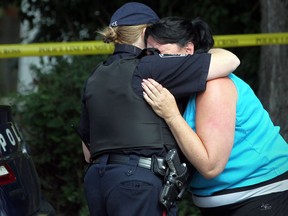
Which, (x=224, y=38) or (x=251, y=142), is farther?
(x=224, y=38)

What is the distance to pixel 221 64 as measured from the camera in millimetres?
3170

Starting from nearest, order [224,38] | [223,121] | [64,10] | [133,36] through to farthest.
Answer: [223,121], [133,36], [224,38], [64,10]

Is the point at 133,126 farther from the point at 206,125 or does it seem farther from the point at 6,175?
the point at 6,175

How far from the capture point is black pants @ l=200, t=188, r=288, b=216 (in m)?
3.24

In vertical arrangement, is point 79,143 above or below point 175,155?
below

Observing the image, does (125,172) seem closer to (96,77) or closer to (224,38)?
(96,77)

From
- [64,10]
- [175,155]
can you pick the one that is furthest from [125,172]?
[64,10]

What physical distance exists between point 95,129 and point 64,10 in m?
4.90

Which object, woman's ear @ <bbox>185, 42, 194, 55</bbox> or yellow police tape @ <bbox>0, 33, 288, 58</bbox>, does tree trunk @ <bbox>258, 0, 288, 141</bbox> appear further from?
woman's ear @ <bbox>185, 42, 194, 55</bbox>

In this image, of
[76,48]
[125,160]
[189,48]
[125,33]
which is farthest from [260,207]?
[76,48]

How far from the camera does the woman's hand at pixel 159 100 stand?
3.11 meters

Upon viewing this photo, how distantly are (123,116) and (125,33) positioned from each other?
42 centimetres

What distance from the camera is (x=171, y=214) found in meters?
3.18

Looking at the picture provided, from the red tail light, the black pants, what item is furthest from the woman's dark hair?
the red tail light
